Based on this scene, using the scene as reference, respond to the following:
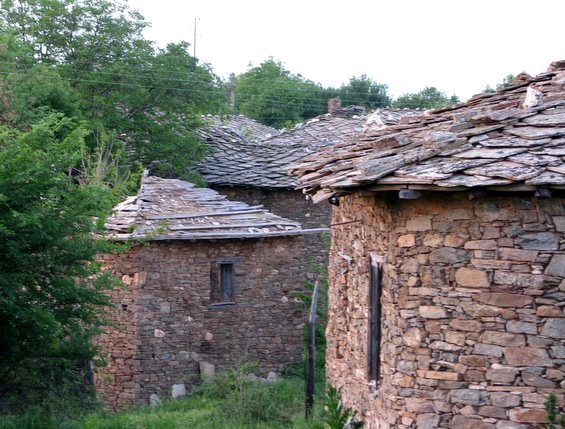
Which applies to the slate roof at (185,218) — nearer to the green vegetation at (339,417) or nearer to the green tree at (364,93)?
the green vegetation at (339,417)

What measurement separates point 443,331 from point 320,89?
4095 centimetres

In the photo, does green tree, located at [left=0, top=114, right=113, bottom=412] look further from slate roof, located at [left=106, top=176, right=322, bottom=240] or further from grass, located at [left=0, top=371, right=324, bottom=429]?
slate roof, located at [left=106, top=176, right=322, bottom=240]

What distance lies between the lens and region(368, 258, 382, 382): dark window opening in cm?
778

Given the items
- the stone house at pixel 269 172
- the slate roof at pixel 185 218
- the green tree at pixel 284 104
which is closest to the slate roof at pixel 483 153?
the slate roof at pixel 185 218

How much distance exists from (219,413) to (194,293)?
2921 millimetres

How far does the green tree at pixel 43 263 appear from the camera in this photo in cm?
971

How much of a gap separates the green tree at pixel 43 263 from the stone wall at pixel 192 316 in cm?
272

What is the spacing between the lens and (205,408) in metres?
12.9

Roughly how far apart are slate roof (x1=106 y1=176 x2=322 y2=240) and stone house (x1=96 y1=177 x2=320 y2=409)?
19mm

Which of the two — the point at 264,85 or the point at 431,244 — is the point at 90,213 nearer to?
the point at 431,244

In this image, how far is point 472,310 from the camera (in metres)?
6.52

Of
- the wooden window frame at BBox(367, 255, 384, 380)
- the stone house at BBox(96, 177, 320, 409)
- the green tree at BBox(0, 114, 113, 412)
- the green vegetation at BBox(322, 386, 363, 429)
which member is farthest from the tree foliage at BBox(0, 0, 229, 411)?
the wooden window frame at BBox(367, 255, 384, 380)

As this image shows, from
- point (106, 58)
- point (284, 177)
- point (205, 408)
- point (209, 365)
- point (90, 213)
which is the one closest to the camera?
point (90, 213)

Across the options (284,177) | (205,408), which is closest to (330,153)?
(205,408)
